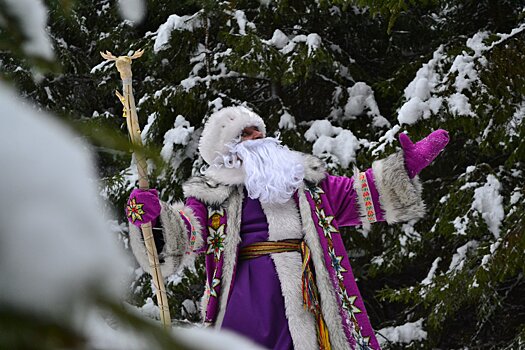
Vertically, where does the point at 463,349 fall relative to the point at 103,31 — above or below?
below

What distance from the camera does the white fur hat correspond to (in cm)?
328

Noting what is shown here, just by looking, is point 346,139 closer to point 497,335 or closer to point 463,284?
point 463,284

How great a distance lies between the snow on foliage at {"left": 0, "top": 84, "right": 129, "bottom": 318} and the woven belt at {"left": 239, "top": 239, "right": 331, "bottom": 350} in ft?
8.38

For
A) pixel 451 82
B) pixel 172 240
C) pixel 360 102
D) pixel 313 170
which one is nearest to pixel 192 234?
pixel 172 240

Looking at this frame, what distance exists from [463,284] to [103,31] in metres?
4.30

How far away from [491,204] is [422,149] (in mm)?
1822

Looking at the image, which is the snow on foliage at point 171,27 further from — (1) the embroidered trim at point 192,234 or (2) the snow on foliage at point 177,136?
(1) the embroidered trim at point 192,234

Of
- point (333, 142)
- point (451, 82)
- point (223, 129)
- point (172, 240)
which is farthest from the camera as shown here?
point (333, 142)

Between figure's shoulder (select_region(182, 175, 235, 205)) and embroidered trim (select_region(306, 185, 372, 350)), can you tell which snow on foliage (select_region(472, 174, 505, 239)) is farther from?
figure's shoulder (select_region(182, 175, 235, 205))

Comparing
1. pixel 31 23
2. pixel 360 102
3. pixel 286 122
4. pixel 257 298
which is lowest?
pixel 31 23

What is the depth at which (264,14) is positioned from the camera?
20.4 ft

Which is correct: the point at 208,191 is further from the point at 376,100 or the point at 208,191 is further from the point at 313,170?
the point at 376,100

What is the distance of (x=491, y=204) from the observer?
15.7ft

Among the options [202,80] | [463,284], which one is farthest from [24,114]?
[202,80]
